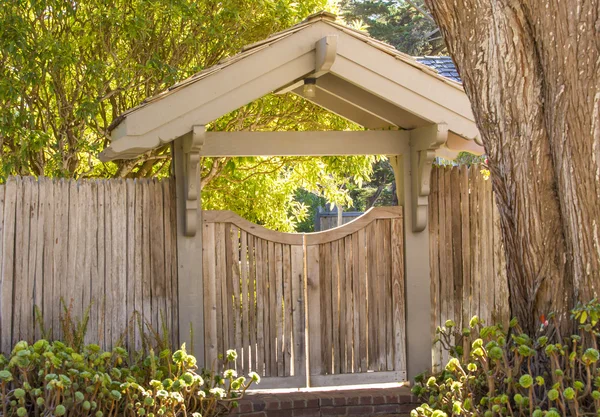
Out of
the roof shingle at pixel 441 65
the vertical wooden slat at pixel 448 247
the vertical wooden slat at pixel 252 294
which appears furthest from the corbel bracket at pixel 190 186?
the roof shingle at pixel 441 65

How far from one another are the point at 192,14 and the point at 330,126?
246cm

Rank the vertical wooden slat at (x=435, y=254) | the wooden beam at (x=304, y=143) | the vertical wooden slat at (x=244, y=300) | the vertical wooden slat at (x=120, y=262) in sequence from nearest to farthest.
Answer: the vertical wooden slat at (x=120, y=262) → the wooden beam at (x=304, y=143) → the vertical wooden slat at (x=244, y=300) → the vertical wooden slat at (x=435, y=254)

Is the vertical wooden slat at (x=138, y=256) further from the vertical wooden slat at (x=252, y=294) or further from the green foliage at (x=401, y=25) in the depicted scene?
the green foliage at (x=401, y=25)

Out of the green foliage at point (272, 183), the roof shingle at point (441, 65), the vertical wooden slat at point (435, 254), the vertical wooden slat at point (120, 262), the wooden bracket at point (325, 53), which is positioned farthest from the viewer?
the roof shingle at point (441, 65)

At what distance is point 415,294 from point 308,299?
103 centimetres

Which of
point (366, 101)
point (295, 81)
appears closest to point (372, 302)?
point (366, 101)

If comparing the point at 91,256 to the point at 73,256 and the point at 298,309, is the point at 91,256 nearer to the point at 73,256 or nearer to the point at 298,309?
the point at 73,256

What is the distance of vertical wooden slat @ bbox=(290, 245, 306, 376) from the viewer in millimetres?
7711

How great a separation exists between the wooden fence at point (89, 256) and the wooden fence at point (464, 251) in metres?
2.51

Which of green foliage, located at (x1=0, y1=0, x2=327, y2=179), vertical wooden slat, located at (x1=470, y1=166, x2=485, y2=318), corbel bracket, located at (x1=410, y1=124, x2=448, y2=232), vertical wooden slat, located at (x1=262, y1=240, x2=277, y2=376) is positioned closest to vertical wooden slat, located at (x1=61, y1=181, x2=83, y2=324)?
vertical wooden slat, located at (x1=262, y1=240, x2=277, y2=376)

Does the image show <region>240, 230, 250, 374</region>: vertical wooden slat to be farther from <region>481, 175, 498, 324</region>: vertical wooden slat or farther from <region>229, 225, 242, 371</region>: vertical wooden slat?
<region>481, 175, 498, 324</region>: vertical wooden slat

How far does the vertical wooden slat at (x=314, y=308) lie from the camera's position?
25.4 ft

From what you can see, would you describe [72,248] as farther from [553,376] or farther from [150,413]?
[553,376]

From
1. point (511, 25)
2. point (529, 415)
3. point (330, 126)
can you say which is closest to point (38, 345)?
point (529, 415)
